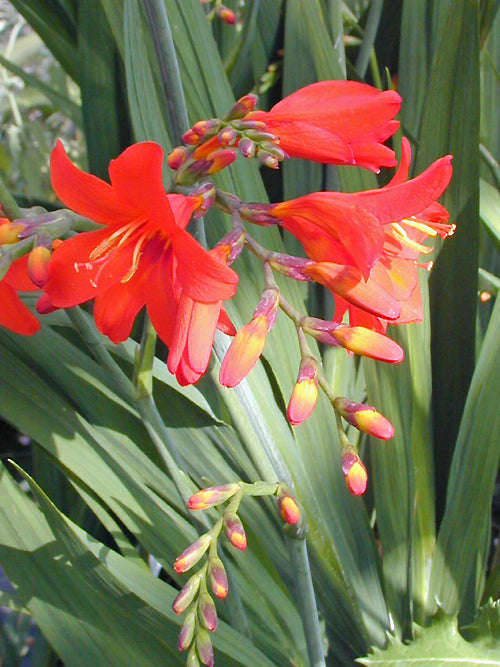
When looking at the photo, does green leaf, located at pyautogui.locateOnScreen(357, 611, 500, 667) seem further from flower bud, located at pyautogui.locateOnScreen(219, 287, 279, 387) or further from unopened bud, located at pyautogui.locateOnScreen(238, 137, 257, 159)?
unopened bud, located at pyautogui.locateOnScreen(238, 137, 257, 159)

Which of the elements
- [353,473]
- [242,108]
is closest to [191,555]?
[353,473]

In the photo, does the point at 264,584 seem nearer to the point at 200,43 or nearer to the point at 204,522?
the point at 204,522

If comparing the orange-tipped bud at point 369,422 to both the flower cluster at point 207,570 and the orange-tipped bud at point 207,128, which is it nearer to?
the flower cluster at point 207,570

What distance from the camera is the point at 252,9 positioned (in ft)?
3.43

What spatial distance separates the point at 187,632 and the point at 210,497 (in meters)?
0.10

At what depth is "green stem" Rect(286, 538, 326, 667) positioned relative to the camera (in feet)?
2.07

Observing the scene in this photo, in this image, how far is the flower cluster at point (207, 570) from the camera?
55 centimetres

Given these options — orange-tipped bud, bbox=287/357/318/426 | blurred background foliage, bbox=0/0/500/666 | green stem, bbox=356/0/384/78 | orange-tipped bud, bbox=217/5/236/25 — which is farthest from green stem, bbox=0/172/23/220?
orange-tipped bud, bbox=217/5/236/25

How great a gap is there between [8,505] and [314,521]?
35 centimetres

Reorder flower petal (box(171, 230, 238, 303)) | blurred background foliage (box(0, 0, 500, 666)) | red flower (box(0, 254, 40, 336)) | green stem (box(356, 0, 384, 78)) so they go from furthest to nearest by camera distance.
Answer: green stem (box(356, 0, 384, 78)), blurred background foliage (box(0, 0, 500, 666)), red flower (box(0, 254, 40, 336)), flower petal (box(171, 230, 238, 303))

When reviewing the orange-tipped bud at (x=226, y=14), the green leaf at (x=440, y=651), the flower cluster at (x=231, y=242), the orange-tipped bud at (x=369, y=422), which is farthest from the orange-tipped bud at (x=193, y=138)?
the orange-tipped bud at (x=226, y=14)

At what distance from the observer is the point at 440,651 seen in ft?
2.55

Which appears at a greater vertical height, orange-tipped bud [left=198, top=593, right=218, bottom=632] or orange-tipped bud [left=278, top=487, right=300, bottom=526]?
orange-tipped bud [left=278, top=487, right=300, bottom=526]

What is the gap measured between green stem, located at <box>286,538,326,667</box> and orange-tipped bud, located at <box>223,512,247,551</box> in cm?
8
